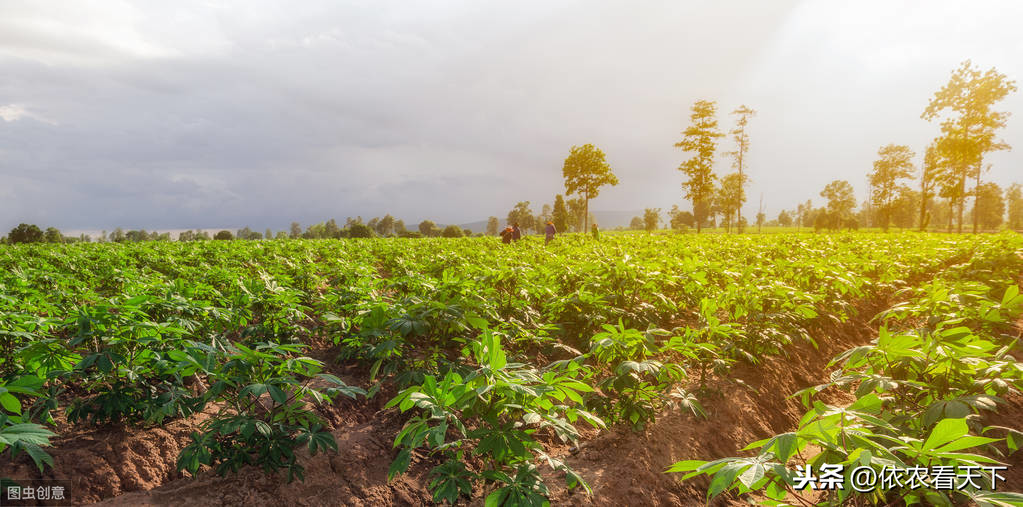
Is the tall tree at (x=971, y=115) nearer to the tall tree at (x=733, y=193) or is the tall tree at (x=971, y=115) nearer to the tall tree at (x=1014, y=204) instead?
the tall tree at (x=733, y=193)

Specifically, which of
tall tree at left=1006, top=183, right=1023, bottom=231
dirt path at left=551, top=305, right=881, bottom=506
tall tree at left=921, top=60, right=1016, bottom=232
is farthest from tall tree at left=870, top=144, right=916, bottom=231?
tall tree at left=1006, top=183, right=1023, bottom=231

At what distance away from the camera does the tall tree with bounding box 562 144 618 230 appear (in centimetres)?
4547

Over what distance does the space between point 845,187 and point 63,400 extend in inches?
3651

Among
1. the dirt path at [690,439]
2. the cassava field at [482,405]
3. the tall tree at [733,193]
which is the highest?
the tall tree at [733,193]

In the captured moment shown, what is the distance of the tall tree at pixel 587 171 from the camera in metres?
45.5

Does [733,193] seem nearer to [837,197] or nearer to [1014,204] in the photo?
[837,197]

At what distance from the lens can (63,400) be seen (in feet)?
13.3

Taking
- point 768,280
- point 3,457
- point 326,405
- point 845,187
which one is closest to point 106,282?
point 3,457

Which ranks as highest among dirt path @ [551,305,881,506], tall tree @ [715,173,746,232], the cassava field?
tall tree @ [715,173,746,232]

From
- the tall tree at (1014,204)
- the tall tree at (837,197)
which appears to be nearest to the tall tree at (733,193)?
the tall tree at (837,197)

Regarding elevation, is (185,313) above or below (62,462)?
above

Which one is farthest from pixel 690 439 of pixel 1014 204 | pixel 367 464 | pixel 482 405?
pixel 1014 204

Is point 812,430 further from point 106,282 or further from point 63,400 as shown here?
point 106,282

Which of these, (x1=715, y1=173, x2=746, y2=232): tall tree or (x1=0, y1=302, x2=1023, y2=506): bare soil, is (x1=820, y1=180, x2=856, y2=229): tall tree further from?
(x1=0, y1=302, x2=1023, y2=506): bare soil
